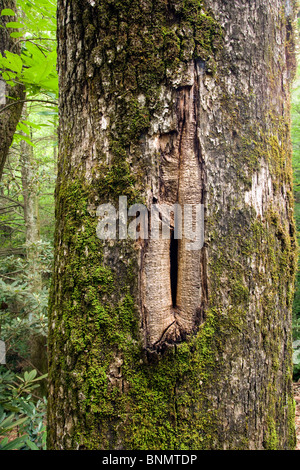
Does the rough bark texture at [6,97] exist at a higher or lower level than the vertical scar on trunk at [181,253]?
higher

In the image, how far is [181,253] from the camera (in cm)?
102

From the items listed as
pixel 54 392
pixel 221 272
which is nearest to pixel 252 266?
pixel 221 272

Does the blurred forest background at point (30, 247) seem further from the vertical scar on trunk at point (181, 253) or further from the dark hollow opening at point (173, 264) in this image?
the dark hollow opening at point (173, 264)

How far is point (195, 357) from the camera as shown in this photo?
3.05 ft

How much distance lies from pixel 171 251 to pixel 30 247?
202 inches

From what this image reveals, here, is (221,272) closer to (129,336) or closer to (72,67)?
(129,336)

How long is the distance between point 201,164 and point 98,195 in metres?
0.40

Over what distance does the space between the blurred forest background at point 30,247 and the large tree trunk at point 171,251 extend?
110 cm

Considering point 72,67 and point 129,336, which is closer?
point 129,336

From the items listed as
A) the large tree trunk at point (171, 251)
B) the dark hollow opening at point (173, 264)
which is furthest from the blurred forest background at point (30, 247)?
the dark hollow opening at point (173, 264)

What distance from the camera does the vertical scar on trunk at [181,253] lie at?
0.96 metres

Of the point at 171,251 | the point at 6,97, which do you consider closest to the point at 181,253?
the point at 171,251

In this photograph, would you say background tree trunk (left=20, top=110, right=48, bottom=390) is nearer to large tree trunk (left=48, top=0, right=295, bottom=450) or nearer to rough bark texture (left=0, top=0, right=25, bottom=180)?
rough bark texture (left=0, top=0, right=25, bottom=180)

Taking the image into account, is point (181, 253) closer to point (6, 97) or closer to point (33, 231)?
point (6, 97)
